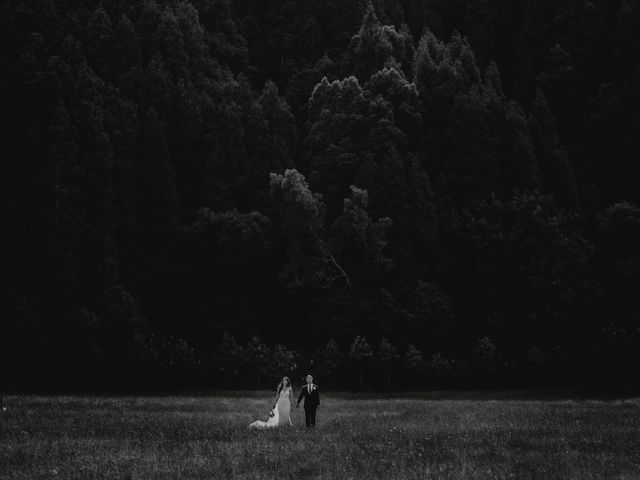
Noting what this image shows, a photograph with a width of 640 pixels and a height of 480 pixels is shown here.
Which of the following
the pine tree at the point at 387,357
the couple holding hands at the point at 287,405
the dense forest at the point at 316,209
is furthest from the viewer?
the dense forest at the point at 316,209

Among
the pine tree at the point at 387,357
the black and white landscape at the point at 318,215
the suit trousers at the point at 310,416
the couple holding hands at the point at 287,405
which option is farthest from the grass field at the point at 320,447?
the pine tree at the point at 387,357

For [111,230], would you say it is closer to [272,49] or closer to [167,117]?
[167,117]

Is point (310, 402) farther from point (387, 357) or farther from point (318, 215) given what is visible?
point (318, 215)

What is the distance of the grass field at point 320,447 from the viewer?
14687 mm

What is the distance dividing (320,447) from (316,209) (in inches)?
1822

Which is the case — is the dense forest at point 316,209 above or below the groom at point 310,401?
above

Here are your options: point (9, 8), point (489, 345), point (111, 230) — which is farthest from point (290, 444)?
point (9, 8)

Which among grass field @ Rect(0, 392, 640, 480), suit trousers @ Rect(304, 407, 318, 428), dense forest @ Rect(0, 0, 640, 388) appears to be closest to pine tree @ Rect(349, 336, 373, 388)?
dense forest @ Rect(0, 0, 640, 388)

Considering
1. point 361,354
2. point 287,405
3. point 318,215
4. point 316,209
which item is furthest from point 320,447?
point 318,215

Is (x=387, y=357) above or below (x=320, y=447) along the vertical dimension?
above

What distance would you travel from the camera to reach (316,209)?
64062 millimetres

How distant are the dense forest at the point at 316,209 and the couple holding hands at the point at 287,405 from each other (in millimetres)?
32952

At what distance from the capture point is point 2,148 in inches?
2958

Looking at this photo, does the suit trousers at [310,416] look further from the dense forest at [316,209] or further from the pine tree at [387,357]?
the dense forest at [316,209]
